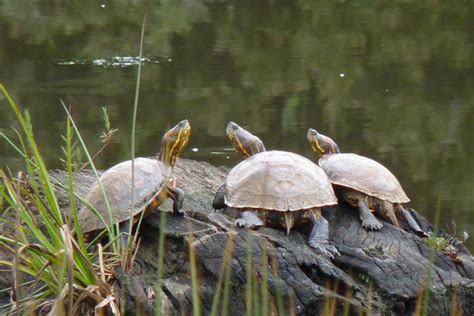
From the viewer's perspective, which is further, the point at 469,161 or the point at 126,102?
the point at 126,102

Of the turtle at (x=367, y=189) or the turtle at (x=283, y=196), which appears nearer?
the turtle at (x=283, y=196)

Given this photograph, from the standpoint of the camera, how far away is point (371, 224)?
10.8 ft

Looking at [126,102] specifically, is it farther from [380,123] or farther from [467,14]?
[467,14]

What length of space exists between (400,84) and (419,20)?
286 cm

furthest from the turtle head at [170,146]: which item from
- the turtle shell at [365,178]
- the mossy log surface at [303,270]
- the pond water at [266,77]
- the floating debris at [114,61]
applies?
the floating debris at [114,61]

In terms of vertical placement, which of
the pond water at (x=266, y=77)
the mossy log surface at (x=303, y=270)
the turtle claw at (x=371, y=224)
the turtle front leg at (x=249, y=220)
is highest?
the turtle front leg at (x=249, y=220)

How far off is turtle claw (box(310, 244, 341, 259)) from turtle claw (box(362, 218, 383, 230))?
0.21 metres

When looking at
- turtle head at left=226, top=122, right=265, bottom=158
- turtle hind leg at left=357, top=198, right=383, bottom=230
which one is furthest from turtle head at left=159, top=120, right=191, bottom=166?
turtle hind leg at left=357, top=198, right=383, bottom=230

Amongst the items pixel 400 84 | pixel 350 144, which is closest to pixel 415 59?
pixel 400 84

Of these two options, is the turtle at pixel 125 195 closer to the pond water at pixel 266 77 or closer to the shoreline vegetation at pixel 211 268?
the shoreline vegetation at pixel 211 268

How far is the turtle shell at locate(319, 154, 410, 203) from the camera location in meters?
3.39

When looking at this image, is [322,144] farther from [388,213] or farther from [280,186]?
[280,186]

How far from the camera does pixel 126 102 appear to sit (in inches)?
279

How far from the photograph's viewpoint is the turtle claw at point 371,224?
3305mm
